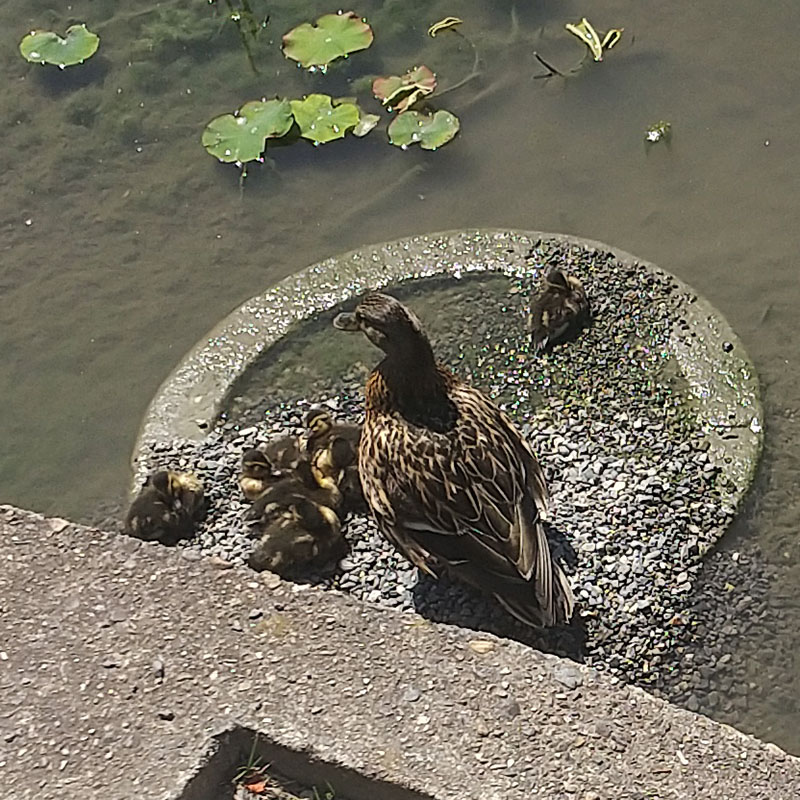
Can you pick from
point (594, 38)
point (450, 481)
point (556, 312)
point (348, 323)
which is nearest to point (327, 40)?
point (594, 38)

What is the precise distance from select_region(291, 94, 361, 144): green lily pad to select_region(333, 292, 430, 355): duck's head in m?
2.12

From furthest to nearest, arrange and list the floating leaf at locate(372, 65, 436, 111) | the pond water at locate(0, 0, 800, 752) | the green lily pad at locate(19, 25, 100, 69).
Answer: the green lily pad at locate(19, 25, 100, 69) < the floating leaf at locate(372, 65, 436, 111) < the pond water at locate(0, 0, 800, 752)

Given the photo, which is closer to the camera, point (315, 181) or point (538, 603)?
point (538, 603)

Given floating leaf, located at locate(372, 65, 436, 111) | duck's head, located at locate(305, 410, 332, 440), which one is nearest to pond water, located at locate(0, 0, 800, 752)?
floating leaf, located at locate(372, 65, 436, 111)

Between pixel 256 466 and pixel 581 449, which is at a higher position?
pixel 581 449

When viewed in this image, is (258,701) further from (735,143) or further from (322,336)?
(735,143)

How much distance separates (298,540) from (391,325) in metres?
0.68

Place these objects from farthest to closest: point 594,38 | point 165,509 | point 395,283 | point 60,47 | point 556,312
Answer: point 60,47
point 594,38
point 395,283
point 556,312
point 165,509

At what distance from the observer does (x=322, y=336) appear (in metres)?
4.47

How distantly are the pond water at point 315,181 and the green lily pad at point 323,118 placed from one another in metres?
0.09

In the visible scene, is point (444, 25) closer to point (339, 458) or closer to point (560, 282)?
point (560, 282)

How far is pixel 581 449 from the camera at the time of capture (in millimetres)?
3969

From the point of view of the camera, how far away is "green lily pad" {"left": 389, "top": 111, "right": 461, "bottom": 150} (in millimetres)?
5406

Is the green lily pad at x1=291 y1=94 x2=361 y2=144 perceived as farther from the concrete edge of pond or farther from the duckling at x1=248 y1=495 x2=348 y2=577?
the concrete edge of pond
